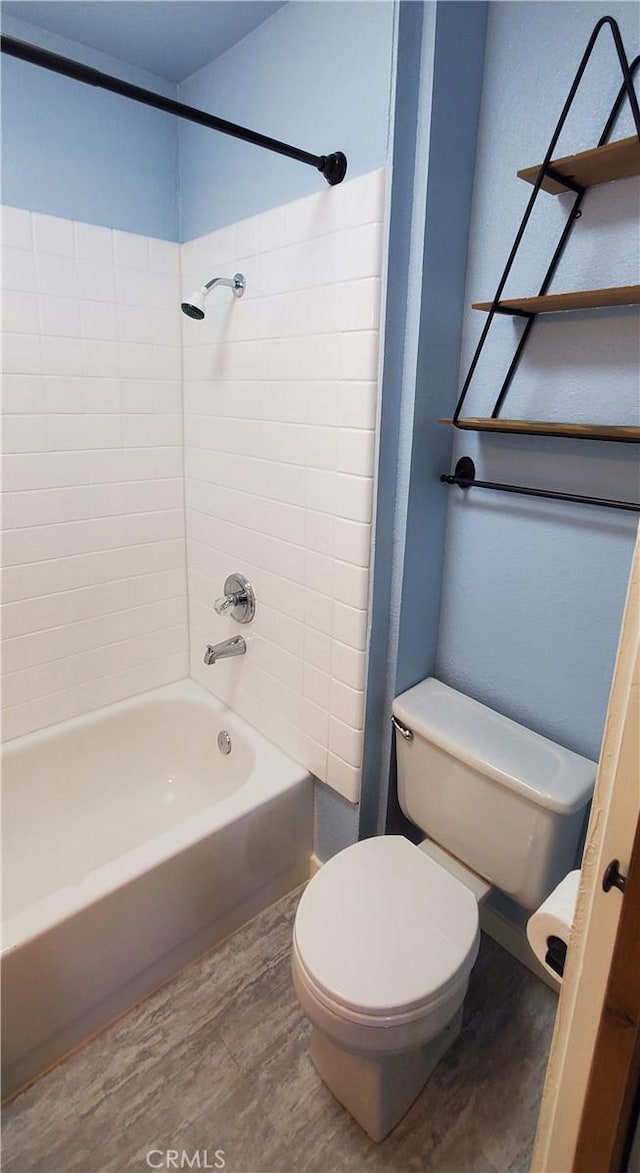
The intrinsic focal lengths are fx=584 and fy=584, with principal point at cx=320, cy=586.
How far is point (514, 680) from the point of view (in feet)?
4.79

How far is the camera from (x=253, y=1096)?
131 centimetres

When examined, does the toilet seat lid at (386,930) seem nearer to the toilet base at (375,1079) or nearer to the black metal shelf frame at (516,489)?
the toilet base at (375,1079)

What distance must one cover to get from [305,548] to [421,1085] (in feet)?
4.19

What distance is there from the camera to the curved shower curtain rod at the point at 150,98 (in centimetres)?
91

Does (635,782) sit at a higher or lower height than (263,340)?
lower

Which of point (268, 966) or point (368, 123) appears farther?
point (268, 966)

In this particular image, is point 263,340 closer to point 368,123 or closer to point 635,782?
point 368,123

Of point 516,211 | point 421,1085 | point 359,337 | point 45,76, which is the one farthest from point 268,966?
point 45,76

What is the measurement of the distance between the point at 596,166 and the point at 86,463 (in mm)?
1499

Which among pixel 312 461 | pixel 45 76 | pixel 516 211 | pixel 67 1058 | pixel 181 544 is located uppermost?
pixel 45 76

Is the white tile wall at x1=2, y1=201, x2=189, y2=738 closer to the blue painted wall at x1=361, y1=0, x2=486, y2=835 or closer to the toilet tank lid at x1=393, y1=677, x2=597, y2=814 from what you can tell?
the blue painted wall at x1=361, y1=0, x2=486, y2=835

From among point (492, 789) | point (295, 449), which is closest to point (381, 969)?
point (492, 789)

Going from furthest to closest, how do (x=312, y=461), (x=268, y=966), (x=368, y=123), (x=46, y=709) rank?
1. (x=46, y=709)
2. (x=268, y=966)
3. (x=312, y=461)
4. (x=368, y=123)

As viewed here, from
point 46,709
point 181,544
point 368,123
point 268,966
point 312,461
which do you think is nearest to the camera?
point 368,123
